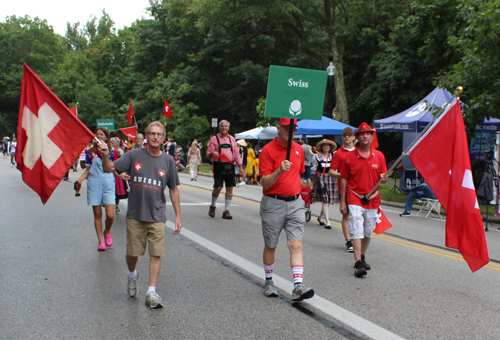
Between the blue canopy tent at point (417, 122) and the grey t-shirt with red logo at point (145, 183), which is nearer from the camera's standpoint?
the grey t-shirt with red logo at point (145, 183)

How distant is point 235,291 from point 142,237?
1153 mm

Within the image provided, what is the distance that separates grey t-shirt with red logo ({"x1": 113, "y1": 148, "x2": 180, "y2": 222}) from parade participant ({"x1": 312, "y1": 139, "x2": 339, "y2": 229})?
5055 mm

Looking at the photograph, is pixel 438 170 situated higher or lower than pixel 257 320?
higher

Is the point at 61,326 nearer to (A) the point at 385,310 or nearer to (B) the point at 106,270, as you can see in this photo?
(B) the point at 106,270

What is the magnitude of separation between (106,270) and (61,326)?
183 centimetres

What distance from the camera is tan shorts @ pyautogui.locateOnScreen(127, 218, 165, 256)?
4.78m

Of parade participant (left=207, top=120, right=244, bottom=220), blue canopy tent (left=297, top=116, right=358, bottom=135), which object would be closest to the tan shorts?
parade participant (left=207, top=120, right=244, bottom=220)

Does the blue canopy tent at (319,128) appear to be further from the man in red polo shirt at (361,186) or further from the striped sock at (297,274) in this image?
the striped sock at (297,274)

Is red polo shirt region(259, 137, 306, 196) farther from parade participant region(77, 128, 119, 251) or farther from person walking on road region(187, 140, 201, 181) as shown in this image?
person walking on road region(187, 140, 201, 181)

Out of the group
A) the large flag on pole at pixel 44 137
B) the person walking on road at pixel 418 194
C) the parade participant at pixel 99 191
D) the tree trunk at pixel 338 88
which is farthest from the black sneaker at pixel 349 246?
the tree trunk at pixel 338 88

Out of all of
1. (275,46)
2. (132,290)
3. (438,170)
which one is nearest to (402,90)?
(275,46)

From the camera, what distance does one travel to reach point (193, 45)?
A: 40312mm

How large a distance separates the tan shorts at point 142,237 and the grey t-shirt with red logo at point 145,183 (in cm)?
7

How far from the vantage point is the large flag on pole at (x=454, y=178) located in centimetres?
494
